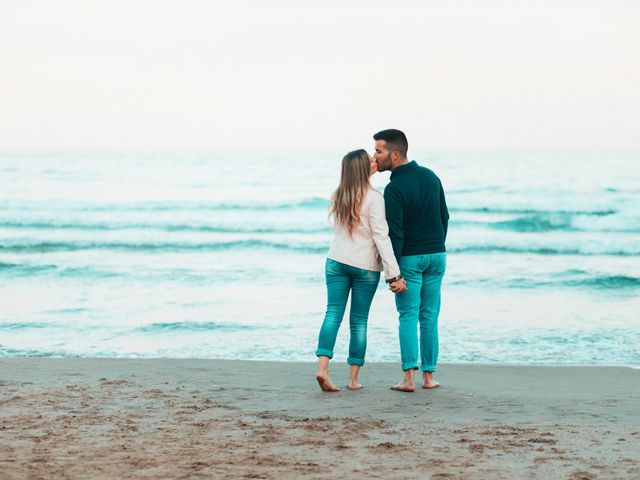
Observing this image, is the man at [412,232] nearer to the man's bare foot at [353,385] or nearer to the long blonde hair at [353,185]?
the long blonde hair at [353,185]

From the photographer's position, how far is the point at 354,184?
17.8 feet

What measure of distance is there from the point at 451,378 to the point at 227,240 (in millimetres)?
14810

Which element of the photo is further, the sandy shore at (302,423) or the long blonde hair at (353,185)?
the long blonde hair at (353,185)

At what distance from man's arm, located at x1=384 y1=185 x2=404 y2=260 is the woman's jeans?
0.25 metres

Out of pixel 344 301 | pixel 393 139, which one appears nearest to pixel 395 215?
pixel 393 139

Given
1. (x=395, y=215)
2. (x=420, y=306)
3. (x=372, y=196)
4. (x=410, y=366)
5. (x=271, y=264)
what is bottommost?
(x=271, y=264)

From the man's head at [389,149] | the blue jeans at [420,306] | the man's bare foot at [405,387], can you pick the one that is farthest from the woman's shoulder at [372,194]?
the man's bare foot at [405,387]

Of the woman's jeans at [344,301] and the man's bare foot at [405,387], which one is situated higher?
the woman's jeans at [344,301]

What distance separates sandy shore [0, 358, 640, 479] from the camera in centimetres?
383

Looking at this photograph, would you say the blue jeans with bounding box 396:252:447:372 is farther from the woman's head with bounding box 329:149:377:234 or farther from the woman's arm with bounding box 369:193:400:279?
the woman's head with bounding box 329:149:377:234

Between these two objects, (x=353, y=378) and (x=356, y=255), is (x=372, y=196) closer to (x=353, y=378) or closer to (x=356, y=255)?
(x=356, y=255)

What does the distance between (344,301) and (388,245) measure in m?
0.54

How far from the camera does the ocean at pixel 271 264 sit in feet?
27.3

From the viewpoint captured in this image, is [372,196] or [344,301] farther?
[344,301]
